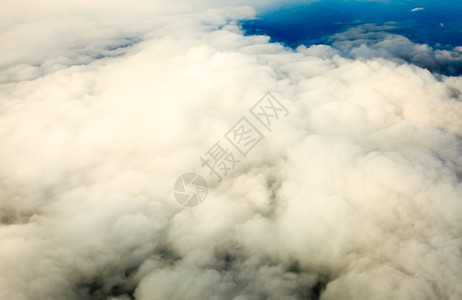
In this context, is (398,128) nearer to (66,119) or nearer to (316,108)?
(316,108)

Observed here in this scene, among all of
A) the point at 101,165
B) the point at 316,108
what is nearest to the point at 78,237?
the point at 101,165

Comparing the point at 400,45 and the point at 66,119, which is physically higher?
the point at 400,45

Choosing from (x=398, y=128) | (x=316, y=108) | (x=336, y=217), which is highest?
(x=316, y=108)

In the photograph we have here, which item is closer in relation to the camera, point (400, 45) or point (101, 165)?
point (101, 165)

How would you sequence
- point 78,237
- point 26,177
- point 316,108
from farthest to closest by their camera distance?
point 316,108
point 26,177
point 78,237

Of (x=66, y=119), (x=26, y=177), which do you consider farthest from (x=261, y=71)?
(x=26, y=177)

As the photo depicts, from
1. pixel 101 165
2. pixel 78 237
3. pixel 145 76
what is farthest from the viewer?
pixel 145 76
